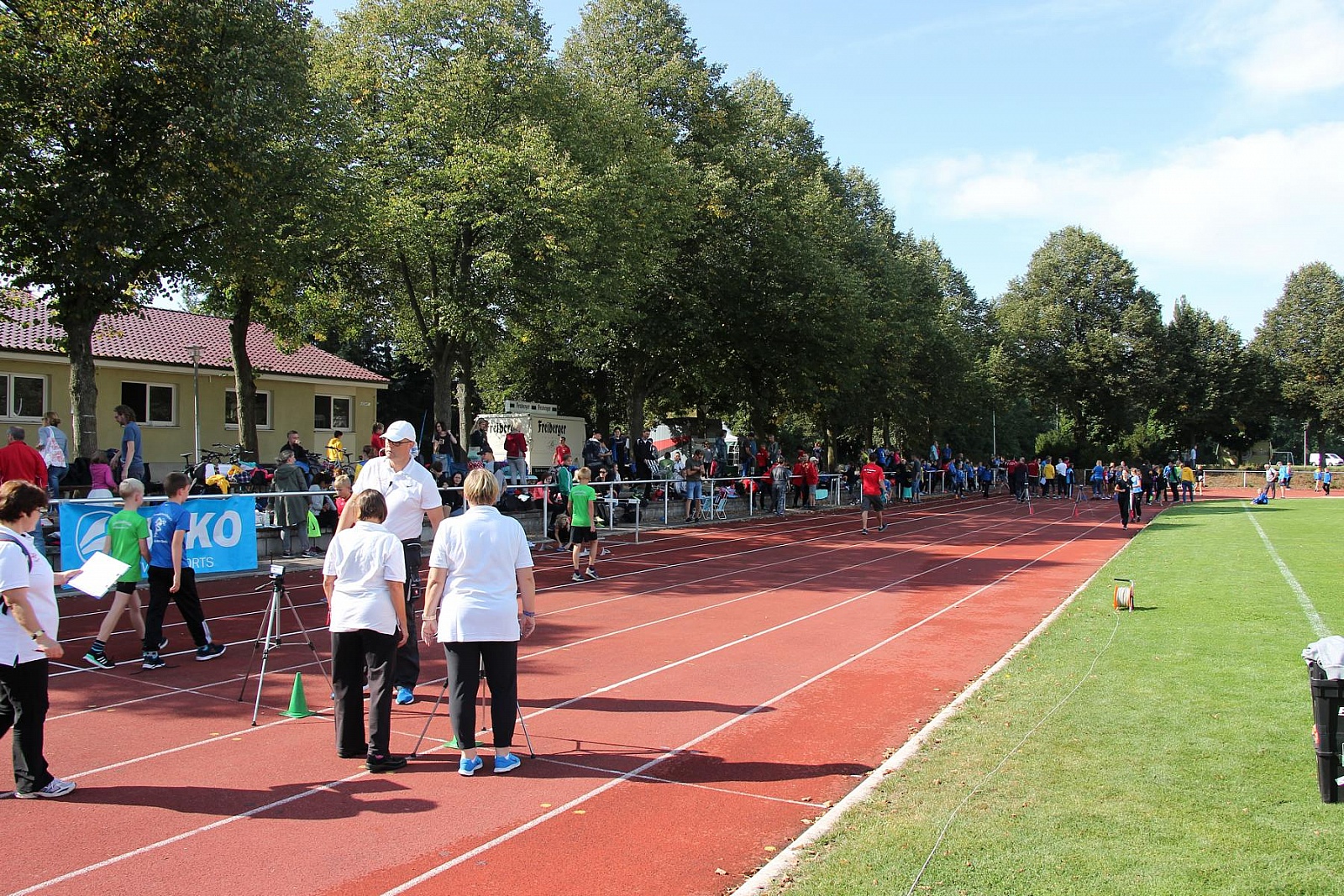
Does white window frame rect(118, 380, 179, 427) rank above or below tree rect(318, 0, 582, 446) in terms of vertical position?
below

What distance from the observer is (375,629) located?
5.89 m

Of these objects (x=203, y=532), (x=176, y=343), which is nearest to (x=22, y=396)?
(x=176, y=343)

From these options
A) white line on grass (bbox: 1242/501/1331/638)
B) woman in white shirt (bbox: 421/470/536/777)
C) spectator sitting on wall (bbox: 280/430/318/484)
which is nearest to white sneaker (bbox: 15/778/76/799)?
woman in white shirt (bbox: 421/470/536/777)

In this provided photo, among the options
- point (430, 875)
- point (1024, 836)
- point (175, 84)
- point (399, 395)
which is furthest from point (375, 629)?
point (399, 395)

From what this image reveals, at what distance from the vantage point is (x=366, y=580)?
5.93 meters

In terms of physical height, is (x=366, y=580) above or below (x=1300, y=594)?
above

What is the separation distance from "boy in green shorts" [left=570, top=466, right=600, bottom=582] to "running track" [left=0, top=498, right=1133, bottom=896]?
1.41m

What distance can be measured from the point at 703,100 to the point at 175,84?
2211 centimetres

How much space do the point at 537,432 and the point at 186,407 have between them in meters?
11.8

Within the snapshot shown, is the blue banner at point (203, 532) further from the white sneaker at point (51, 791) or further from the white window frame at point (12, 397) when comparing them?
the white window frame at point (12, 397)

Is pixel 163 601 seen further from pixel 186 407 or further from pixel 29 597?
pixel 186 407

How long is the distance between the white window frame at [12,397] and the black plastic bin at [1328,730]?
31.0 meters

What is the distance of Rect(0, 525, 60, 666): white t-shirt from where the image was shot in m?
5.30

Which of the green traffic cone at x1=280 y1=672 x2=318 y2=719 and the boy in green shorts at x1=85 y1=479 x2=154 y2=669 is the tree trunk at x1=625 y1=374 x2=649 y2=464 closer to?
the boy in green shorts at x1=85 y1=479 x2=154 y2=669
